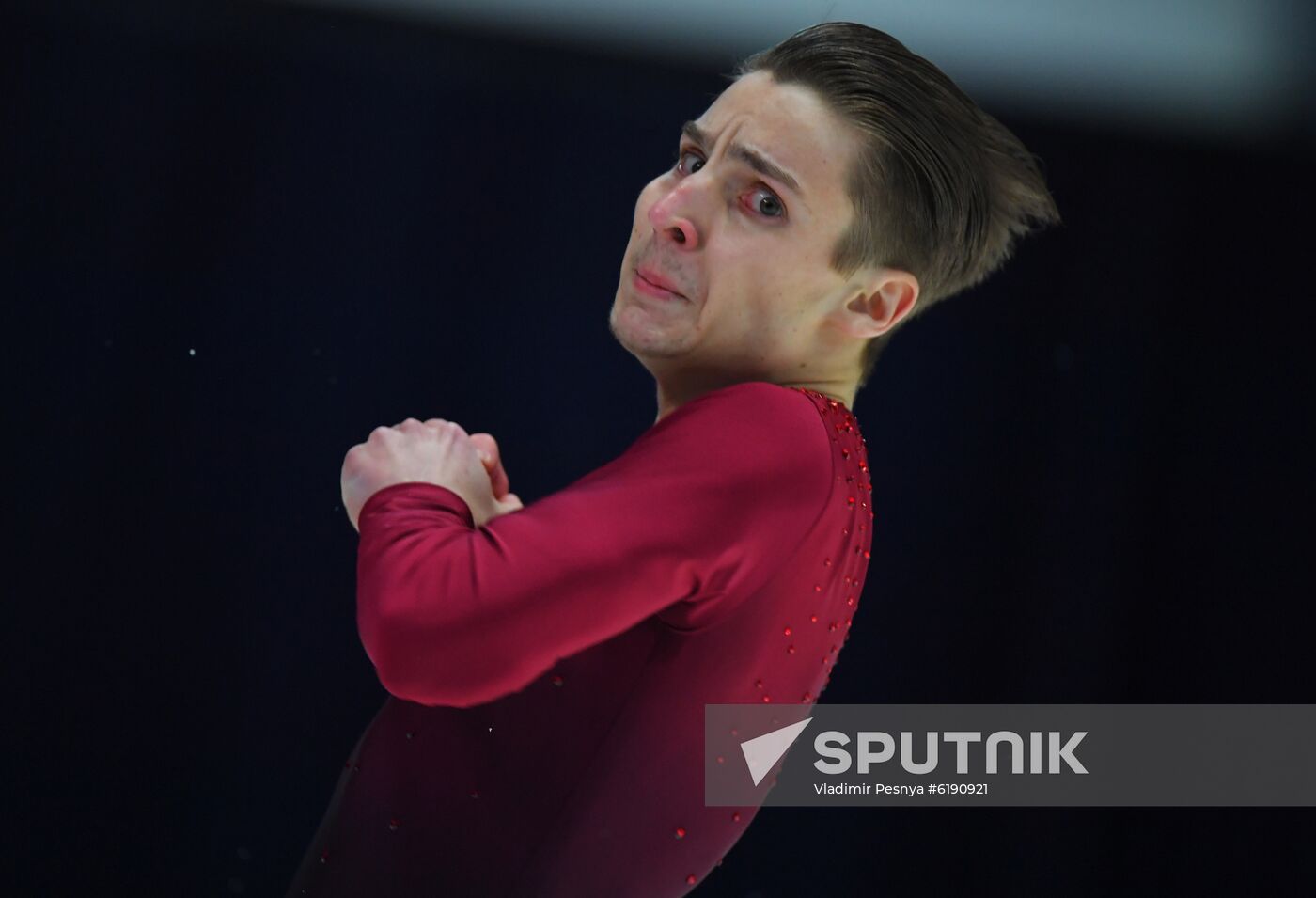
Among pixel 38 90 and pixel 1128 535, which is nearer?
pixel 38 90

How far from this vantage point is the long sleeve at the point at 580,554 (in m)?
1.02

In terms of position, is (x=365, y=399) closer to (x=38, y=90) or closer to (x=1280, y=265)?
(x=38, y=90)

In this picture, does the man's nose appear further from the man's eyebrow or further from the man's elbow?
the man's elbow

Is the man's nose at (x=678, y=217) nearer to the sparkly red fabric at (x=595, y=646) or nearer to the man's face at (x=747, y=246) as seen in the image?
the man's face at (x=747, y=246)

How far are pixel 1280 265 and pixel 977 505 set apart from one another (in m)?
0.88

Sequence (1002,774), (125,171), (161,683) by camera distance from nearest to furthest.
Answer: (161,683), (125,171), (1002,774)

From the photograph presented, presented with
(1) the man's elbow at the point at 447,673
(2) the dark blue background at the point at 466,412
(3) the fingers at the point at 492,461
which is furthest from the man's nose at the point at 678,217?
(2) the dark blue background at the point at 466,412

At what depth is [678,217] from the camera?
50.7 inches

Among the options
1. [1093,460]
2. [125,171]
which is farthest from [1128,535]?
[125,171]

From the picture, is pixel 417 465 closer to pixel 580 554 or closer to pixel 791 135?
pixel 580 554

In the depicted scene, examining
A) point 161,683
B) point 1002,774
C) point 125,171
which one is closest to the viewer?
point 161,683

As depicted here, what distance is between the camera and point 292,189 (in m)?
2.83

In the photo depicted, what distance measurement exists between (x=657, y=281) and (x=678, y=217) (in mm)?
63

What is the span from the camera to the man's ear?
1.36 meters
